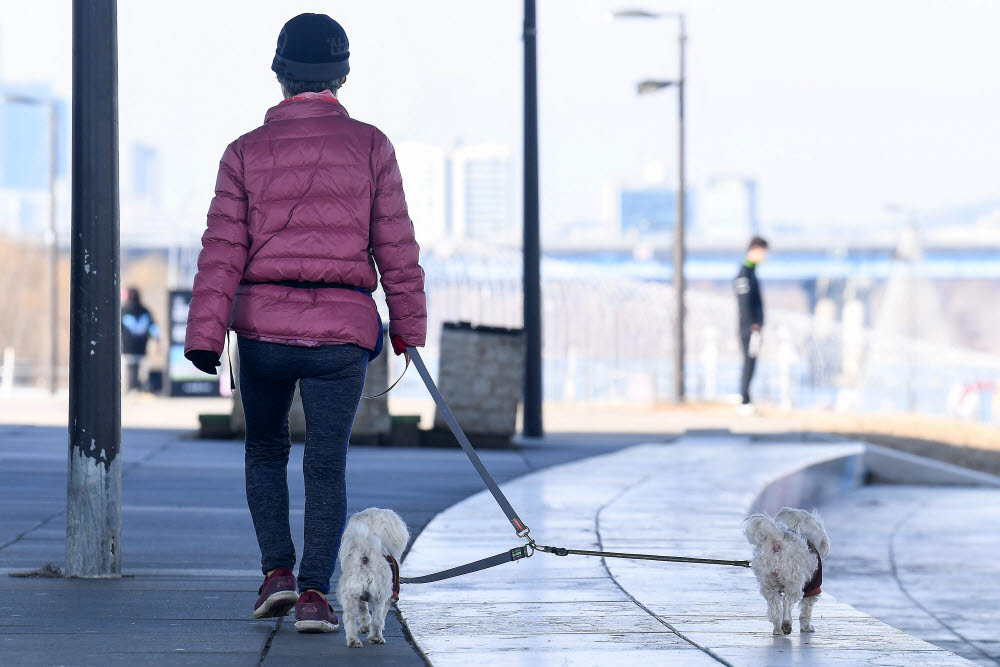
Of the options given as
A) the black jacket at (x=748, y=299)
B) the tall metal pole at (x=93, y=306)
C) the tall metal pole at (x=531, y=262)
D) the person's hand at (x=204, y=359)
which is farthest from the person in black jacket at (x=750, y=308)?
the person's hand at (x=204, y=359)

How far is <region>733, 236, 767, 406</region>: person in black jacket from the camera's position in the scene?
55.1 ft

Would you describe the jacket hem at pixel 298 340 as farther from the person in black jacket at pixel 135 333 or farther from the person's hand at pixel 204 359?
the person in black jacket at pixel 135 333

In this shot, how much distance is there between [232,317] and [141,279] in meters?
72.3

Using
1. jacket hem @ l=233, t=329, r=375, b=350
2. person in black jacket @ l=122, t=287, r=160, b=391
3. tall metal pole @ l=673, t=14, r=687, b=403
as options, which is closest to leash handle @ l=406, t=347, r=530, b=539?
jacket hem @ l=233, t=329, r=375, b=350

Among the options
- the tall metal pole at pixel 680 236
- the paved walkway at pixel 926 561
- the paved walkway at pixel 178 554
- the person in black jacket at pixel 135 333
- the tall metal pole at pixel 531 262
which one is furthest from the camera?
the tall metal pole at pixel 680 236

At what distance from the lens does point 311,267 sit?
14.2ft

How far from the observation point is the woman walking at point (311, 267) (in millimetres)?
4344

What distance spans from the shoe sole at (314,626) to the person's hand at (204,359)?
79cm

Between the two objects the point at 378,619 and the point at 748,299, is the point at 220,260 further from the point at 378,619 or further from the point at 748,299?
the point at 748,299

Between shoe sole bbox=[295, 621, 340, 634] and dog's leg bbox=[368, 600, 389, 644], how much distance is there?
0.16m

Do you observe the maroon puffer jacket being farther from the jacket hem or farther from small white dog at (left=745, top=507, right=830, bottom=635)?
small white dog at (left=745, top=507, right=830, bottom=635)

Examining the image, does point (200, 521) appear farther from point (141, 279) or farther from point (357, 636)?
point (141, 279)

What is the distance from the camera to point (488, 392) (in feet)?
39.4

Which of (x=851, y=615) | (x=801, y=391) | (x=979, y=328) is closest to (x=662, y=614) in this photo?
(x=851, y=615)
